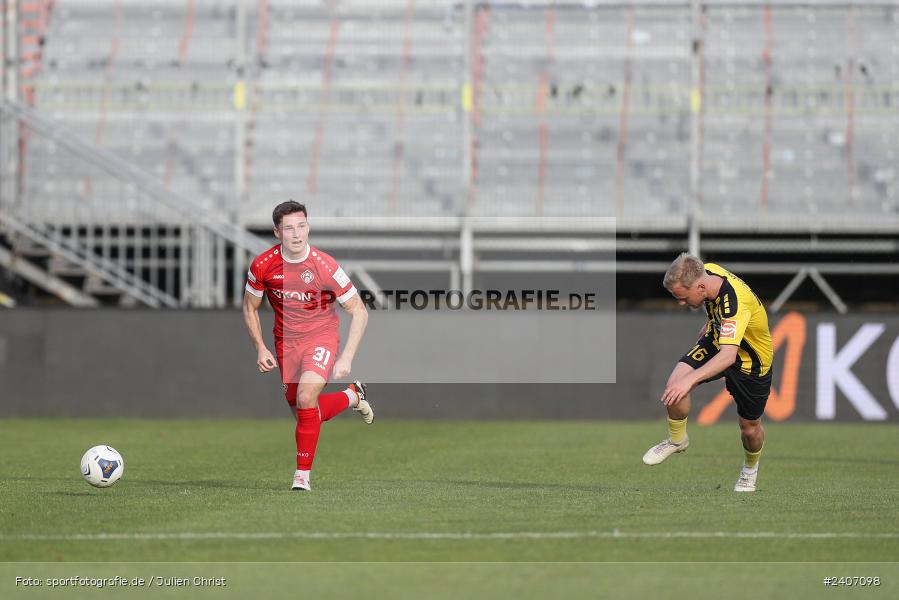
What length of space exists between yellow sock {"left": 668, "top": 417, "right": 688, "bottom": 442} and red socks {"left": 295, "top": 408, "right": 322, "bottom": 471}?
2381mm

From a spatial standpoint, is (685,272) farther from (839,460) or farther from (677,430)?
(839,460)

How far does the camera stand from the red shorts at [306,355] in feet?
31.7

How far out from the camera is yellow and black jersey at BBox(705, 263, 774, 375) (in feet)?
30.1

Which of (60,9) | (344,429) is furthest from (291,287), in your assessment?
(60,9)

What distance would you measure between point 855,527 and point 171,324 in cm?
1267

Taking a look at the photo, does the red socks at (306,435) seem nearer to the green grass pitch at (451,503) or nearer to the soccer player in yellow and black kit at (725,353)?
A: the green grass pitch at (451,503)

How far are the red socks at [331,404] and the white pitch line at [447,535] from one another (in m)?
2.82

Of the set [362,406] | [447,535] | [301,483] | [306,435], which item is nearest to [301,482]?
[301,483]

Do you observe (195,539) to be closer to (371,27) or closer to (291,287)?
(291,287)

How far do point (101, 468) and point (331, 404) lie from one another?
1.71 meters

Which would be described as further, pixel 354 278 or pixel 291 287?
pixel 354 278

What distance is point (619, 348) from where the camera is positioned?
1883cm

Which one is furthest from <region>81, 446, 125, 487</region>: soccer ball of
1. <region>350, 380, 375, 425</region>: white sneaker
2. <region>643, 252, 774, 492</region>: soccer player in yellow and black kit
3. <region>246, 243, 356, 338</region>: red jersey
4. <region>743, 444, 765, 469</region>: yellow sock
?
<region>743, 444, 765, 469</region>: yellow sock

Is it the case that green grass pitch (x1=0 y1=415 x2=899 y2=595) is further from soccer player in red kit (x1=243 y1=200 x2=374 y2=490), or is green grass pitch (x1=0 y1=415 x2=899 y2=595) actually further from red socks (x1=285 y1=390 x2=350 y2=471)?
soccer player in red kit (x1=243 y1=200 x2=374 y2=490)
